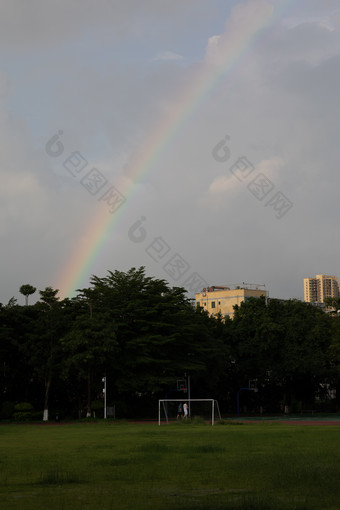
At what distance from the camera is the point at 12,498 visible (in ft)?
36.6

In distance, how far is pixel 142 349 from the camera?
63.1 m

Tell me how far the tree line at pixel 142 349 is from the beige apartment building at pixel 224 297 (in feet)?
267

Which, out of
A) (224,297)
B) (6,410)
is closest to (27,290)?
(6,410)

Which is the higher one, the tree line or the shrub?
the tree line

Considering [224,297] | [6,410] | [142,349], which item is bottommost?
[6,410]

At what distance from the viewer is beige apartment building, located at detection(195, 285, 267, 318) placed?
166m

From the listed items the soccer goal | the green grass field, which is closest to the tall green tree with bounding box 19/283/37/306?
the soccer goal

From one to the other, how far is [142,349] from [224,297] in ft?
352

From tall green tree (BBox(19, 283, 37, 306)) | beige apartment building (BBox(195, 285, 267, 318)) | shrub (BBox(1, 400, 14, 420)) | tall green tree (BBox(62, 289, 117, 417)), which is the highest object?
beige apartment building (BBox(195, 285, 267, 318))

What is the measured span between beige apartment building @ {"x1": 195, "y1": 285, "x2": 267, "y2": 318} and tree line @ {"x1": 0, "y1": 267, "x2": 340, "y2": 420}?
267 ft

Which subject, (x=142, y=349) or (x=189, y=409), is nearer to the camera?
(x=189, y=409)

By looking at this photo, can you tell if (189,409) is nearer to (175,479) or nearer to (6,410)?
(6,410)

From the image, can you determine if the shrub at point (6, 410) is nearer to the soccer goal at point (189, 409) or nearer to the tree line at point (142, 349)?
the tree line at point (142, 349)

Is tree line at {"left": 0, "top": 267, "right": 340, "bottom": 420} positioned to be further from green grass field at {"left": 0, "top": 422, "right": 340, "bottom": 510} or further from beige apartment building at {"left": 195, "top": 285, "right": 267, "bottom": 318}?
beige apartment building at {"left": 195, "top": 285, "right": 267, "bottom": 318}
